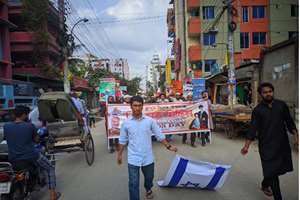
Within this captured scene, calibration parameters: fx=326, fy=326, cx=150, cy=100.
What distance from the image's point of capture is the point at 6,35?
23.1 m

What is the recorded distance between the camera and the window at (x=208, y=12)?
38.6 m

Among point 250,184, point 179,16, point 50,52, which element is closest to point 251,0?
point 179,16

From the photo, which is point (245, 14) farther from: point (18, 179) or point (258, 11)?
point (18, 179)

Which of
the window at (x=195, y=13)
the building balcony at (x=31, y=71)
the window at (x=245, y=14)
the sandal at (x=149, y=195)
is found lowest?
the sandal at (x=149, y=195)

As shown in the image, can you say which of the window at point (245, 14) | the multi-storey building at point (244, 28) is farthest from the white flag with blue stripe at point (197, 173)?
the window at point (245, 14)

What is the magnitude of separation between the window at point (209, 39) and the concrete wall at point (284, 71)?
23.9 meters

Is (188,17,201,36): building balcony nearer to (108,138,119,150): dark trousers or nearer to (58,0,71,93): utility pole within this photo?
(58,0,71,93): utility pole

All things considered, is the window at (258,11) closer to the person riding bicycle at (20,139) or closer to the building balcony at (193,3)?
the building balcony at (193,3)

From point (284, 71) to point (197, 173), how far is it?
9544mm

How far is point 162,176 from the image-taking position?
660 centimetres

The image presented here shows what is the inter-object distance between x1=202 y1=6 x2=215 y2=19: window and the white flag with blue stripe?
35.5 m

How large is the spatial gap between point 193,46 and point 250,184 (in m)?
34.3

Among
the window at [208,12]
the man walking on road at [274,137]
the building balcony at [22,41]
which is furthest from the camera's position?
the window at [208,12]

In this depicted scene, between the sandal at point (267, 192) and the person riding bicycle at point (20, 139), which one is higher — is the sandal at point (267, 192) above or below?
below
